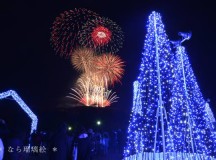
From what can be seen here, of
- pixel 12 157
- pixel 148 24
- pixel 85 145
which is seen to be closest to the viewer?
pixel 12 157

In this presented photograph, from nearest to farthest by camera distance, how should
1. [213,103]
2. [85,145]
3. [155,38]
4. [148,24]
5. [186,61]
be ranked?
[85,145], [155,38], [148,24], [186,61], [213,103]

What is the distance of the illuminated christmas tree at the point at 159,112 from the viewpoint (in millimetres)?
10288

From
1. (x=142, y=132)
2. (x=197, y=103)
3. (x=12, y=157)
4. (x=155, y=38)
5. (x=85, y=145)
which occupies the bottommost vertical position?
(x=12, y=157)

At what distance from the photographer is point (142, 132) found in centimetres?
1091

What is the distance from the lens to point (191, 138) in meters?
11.1

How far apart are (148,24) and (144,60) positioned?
1.60 metres

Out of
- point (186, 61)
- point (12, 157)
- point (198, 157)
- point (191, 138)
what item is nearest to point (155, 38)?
point (186, 61)

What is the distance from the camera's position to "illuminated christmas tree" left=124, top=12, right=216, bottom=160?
1029 cm

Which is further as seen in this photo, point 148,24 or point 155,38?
point 148,24

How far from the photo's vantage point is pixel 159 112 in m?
9.81

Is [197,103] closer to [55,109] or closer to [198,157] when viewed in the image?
[198,157]

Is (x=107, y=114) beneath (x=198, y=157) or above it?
above

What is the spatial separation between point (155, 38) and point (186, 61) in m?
3.59

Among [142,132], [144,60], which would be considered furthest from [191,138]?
[144,60]
